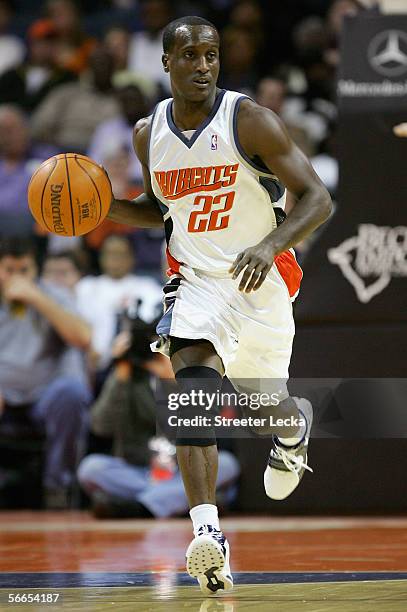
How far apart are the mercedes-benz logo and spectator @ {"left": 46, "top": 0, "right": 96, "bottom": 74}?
4811 mm

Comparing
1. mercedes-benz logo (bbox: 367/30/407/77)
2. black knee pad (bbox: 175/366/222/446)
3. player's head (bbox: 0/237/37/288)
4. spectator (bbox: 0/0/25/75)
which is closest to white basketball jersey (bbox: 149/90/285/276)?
black knee pad (bbox: 175/366/222/446)

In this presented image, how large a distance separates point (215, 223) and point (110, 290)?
4200mm

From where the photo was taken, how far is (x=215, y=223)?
4641mm

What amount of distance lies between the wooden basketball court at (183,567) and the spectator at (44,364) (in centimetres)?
69

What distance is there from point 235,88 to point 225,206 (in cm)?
637

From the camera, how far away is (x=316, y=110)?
404 inches

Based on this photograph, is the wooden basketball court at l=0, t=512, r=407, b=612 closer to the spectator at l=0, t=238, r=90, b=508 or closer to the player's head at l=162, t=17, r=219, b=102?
the spectator at l=0, t=238, r=90, b=508

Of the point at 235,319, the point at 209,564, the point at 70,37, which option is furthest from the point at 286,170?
the point at 70,37

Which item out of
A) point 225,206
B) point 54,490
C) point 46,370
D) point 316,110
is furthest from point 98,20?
point 225,206

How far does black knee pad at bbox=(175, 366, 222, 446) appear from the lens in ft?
13.8

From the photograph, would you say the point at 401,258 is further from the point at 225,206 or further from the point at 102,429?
the point at 225,206

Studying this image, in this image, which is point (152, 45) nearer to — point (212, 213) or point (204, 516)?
point (212, 213)

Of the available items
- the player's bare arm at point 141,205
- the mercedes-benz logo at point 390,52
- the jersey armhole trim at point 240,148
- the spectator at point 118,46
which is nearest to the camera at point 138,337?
the mercedes-benz logo at point 390,52

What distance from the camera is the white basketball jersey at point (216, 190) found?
4602 mm
